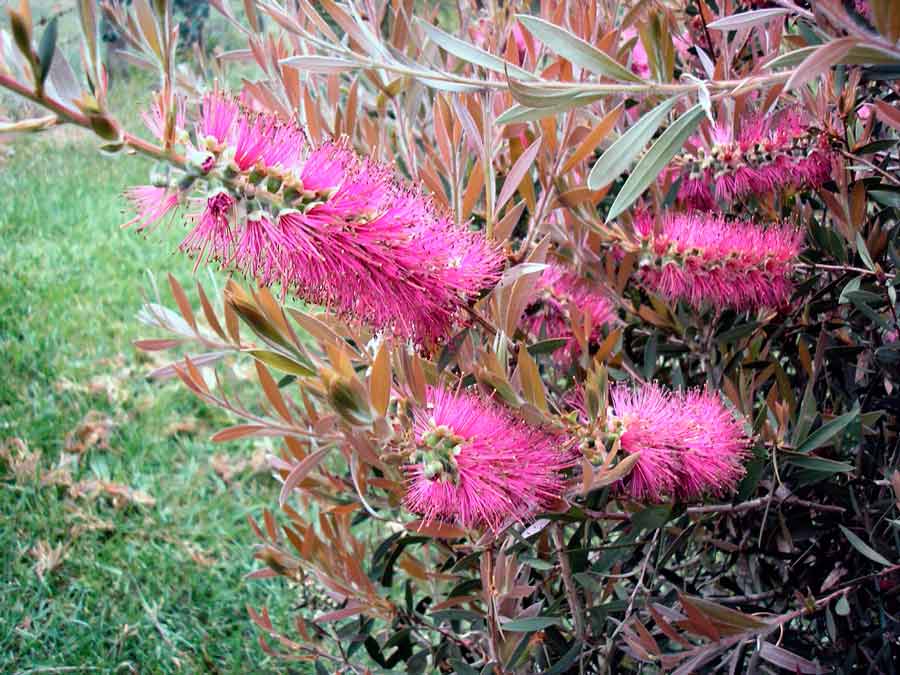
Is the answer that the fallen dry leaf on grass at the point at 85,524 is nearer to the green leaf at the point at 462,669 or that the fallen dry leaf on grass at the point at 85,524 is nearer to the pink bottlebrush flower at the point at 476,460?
the green leaf at the point at 462,669

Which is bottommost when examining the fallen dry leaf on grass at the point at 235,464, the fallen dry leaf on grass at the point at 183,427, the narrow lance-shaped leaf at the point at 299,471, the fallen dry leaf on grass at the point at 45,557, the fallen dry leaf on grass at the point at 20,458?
the fallen dry leaf on grass at the point at 235,464

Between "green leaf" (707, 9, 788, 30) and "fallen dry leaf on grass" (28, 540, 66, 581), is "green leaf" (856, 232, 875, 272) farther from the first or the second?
"fallen dry leaf on grass" (28, 540, 66, 581)

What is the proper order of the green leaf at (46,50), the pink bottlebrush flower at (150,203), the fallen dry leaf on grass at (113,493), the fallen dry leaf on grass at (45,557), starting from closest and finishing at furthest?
the green leaf at (46,50) → the pink bottlebrush flower at (150,203) → the fallen dry leaf on grass at (45,557) → the fallen dry leaf on grass at (113,493)

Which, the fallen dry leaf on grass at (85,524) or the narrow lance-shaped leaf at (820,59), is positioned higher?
the narrow lance-shaped leaf at (820,59)

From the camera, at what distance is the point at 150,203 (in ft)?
2.09

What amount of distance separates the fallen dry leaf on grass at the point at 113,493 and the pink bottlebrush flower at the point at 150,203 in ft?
5.25

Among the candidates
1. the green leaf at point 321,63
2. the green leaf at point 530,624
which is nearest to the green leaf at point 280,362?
the green leaf at point 321,63

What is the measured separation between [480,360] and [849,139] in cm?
49

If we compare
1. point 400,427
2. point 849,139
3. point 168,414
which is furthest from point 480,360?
point 168,414

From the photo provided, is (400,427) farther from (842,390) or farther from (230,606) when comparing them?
(230,606)

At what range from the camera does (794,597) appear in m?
0.95

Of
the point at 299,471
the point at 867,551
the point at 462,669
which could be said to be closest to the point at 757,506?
the point at 867,551

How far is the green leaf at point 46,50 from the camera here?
0.48 m

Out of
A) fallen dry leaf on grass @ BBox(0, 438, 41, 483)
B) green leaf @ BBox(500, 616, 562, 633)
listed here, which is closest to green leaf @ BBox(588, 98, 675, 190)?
green leaf @ BBox(500, 616, 562, 633)
